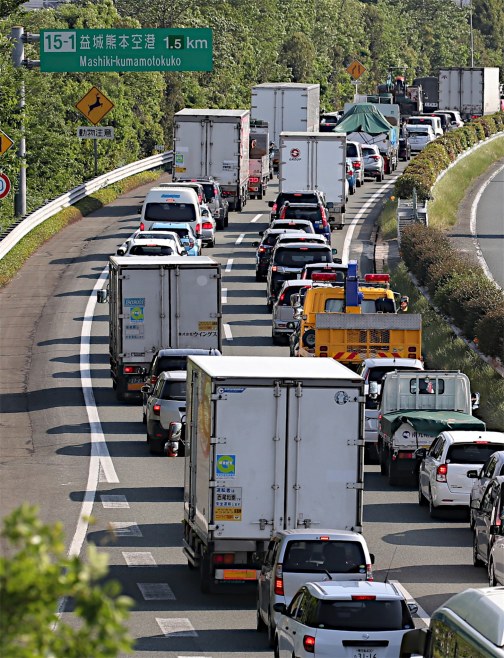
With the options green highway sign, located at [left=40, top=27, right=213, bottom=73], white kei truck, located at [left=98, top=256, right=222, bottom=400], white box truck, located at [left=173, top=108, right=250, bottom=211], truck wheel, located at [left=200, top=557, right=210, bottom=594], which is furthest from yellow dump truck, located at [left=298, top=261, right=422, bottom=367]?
white box truck, located at [left=173, top=108, right=250, bottom=211]

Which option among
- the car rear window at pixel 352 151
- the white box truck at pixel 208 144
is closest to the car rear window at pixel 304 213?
the white box truck at pixel 208 144

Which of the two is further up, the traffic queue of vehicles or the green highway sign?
the green highway sign

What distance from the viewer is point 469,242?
60.5 m

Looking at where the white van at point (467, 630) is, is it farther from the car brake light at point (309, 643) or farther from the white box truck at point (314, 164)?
the white box truck at point (314, 164)

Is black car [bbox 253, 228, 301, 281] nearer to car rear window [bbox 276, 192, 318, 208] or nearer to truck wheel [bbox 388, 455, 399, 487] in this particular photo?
car rear window [bbox 276, 192, 318, 208]

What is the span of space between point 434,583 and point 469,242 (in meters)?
40.8

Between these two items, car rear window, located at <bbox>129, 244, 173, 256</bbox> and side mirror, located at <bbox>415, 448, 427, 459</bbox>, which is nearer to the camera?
side mirror, located at <bbox>415, 448, 427, 459</bbox>

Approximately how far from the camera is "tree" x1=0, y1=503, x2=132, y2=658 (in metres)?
6.34

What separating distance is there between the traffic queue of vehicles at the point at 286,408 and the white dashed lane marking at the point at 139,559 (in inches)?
34.3

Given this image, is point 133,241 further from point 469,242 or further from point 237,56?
point 237,56

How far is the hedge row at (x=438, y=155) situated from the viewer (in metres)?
62.6

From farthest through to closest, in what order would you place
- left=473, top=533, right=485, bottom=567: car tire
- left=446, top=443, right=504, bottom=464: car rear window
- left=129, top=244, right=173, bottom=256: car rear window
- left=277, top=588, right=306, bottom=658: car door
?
1. left=129, top=244, right=173, bottom=256: car rear window
2. left=446, top=443, right=504, bottom=464: car rear window
3. left=473, top=533, right=485, bottom=567: car tire
4. left=277, top=588, right=306, bottom=658: car door

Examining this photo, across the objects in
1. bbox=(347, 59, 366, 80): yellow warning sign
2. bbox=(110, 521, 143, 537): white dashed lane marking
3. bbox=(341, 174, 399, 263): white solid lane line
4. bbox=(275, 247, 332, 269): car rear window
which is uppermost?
bbox=(347, 59, 366, 80): yellow warning sign

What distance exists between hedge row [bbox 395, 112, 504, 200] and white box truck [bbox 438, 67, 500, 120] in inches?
259
